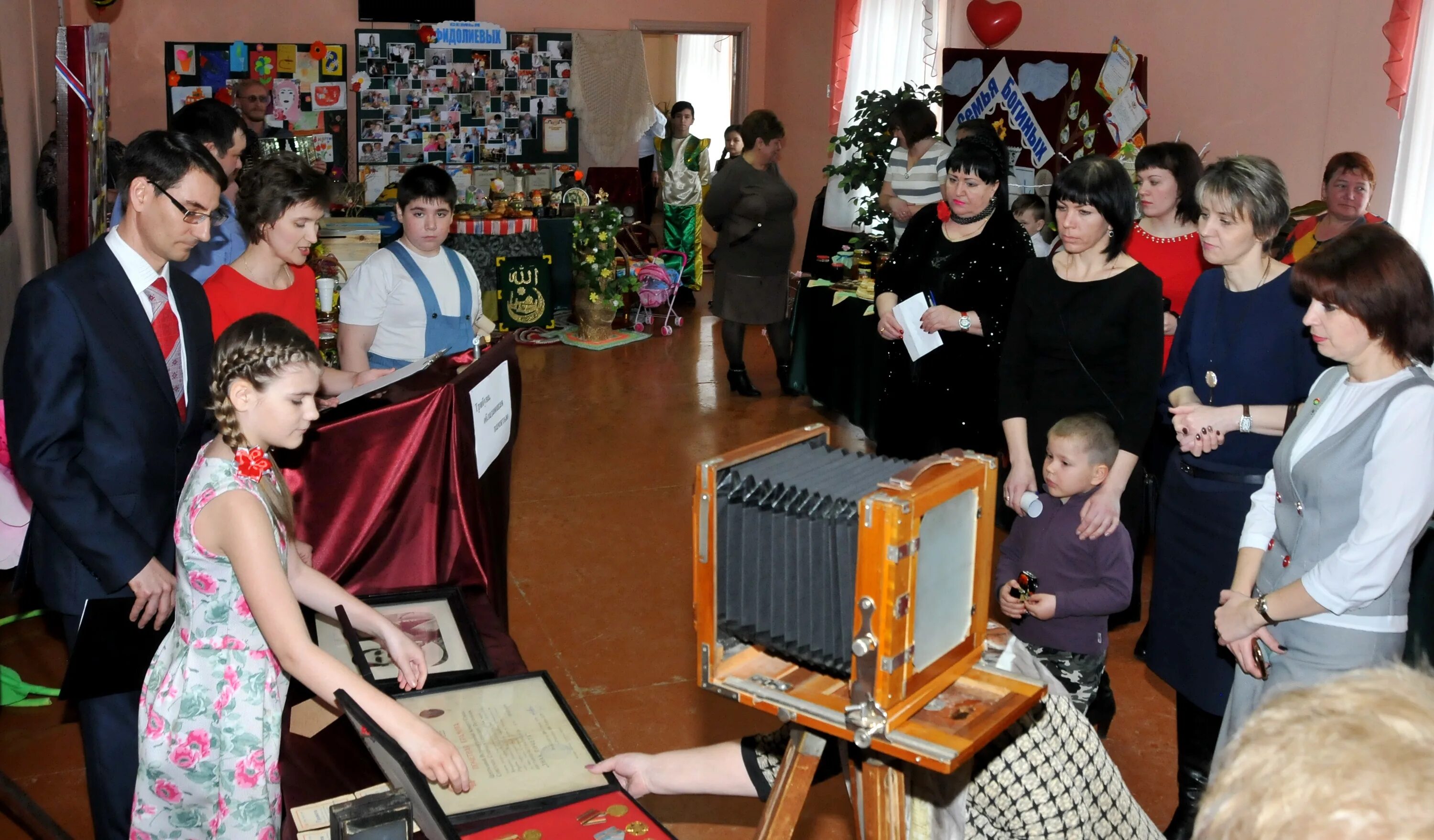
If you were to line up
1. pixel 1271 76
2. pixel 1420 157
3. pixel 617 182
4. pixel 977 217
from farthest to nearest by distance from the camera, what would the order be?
1. pixel 617 182
2. pixel 1271 76
3. pixel 1420 157
4. pixel 977 217

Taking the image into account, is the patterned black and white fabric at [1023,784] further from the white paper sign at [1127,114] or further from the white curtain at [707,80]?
the white curtain at [707,80]

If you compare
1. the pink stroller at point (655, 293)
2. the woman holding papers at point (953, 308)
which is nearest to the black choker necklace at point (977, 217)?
the woman holding papers at point (953, 308)

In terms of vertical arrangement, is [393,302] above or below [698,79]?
below

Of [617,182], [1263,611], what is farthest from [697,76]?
[1263,611]

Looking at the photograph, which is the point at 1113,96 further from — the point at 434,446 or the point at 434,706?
the point at 434,706

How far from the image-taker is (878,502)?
1281 millimetres

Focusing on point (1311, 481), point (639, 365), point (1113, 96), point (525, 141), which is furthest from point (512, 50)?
point (1311, 481)

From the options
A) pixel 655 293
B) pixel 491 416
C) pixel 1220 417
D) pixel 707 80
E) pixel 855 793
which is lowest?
pixel 655 293

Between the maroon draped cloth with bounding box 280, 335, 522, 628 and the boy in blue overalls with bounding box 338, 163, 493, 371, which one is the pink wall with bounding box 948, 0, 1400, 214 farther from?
the maroon draped cloth with bounding box 280, 335, 522, 628

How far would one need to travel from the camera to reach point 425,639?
87.2 inches

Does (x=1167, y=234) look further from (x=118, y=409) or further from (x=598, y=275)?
(x=598, y=275)

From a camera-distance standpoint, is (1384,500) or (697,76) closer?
(1384,500)

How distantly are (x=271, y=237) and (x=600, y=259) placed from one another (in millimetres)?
5754

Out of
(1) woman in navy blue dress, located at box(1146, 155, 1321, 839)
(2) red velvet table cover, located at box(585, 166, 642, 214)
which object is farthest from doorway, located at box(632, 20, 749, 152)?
(1) woman in navy blue dress, located at box(1146, 155, 1321, 839)
